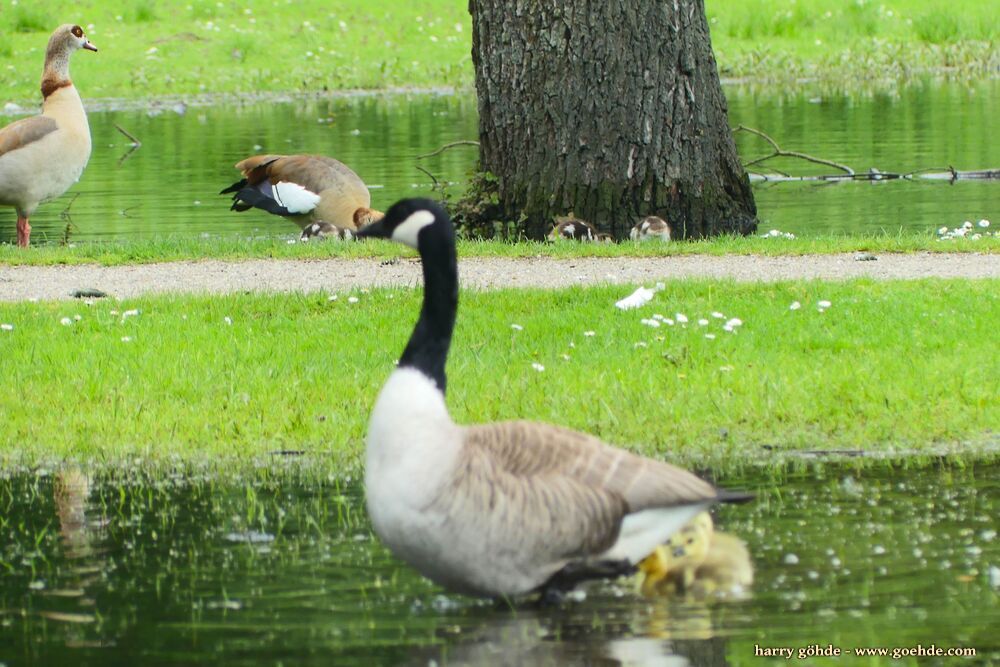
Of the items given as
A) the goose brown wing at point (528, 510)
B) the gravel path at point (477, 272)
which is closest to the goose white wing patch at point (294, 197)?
the gravel path at point (477, 272)

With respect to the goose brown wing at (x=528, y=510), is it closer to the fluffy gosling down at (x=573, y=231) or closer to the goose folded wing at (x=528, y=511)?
the goose folded wing at (x=528, y=511)

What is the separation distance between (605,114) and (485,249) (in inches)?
65.5

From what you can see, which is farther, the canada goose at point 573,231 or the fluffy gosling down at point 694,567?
the canada goose at point 573,231

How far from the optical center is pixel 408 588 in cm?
603

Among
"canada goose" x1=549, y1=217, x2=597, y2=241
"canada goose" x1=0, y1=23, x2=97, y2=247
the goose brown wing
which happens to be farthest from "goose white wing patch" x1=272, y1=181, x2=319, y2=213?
the goose brown wing

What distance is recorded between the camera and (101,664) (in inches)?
207

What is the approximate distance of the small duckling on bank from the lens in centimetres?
1570

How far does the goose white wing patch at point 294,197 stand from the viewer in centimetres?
1625

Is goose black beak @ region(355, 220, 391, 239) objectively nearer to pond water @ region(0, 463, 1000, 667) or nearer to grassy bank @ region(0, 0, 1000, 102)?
pond water @ region(0, 463, 1000, 667)

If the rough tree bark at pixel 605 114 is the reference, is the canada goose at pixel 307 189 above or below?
below

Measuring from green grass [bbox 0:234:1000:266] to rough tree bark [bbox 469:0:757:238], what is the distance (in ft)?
2.48

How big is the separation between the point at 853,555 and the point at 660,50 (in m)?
8.41

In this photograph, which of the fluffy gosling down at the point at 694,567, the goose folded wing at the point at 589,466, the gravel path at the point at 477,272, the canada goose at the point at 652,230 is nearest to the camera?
the goose folded wing at the point at 589,466

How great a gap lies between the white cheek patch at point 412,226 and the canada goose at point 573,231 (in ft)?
25.9
